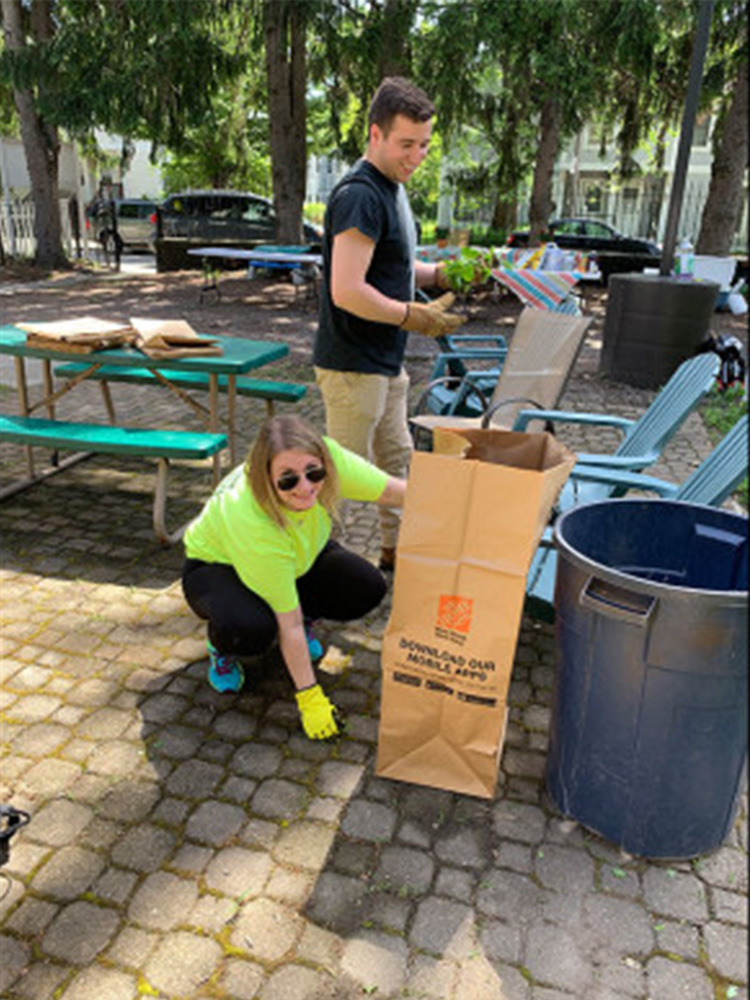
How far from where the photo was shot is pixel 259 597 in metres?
2.67

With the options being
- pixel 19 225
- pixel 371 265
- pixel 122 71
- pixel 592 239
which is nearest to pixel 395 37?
pixel 122 71

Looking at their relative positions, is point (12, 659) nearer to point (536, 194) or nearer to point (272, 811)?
point (272, 811)

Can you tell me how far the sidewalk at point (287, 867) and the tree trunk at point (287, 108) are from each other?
12.1m

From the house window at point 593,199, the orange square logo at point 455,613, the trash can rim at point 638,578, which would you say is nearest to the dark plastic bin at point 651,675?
the trash can rim at point 638,578

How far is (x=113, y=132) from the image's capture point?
14.9 m

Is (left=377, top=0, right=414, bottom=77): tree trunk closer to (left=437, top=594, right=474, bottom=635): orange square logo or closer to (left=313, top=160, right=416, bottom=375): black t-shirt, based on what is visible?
(left=313, top=160, right=416, bottom=375): black t-shirt

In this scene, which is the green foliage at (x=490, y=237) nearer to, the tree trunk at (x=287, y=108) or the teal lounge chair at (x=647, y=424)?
the tree trunk at (x=287, y=108)

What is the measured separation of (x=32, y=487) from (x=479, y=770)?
3513 mm

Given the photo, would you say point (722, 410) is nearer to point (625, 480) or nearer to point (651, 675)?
point (625, 480)

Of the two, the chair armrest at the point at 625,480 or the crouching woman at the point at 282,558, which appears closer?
the crouching woman at the point at 282,558

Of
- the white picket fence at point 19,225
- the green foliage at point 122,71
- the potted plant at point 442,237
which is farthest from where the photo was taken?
the white picket fence at point 19,225

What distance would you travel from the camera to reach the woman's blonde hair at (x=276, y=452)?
240 centimetres

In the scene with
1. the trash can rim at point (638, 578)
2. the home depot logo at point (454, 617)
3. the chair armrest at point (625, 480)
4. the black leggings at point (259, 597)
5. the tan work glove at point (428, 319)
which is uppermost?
the tan work glove at point (428, 319)

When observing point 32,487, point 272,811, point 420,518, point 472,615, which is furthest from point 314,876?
point 32,487
